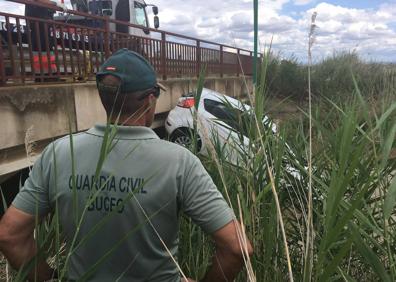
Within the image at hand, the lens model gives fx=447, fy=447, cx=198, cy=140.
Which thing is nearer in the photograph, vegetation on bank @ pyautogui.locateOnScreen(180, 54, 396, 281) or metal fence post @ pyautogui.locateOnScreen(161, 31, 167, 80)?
vegetation on bank @ pyautogui.locateOnScreen(180, 54, 396, 281)

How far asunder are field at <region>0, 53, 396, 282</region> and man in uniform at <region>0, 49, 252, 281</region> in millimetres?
90

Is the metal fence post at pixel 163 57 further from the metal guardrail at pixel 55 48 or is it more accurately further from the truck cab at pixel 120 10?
the truck cab at pixel 120 10

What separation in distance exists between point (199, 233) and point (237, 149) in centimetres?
60

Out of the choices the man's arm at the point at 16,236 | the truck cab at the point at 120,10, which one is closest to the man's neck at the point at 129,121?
the man's arm at the point at 16,236

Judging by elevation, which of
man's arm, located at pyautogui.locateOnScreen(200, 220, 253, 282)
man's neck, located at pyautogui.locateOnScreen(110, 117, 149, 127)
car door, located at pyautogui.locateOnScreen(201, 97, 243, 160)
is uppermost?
man's neck, located at pyautogui.locateOnScreen(110, 117, 149, 127)

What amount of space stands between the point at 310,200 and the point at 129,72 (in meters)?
0.76

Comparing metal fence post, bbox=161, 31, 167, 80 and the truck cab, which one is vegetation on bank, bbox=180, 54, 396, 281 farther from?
the truck cab

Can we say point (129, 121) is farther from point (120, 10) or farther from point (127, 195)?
point (120, 10)

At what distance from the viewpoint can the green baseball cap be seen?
1.58 m

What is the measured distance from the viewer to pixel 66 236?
5.30 ft

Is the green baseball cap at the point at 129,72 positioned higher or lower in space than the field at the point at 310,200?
higher

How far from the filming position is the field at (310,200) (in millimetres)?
1338

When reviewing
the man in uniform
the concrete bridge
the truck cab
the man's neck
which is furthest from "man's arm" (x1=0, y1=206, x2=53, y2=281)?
A: the truck cab

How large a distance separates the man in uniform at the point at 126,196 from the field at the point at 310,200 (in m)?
0.09
